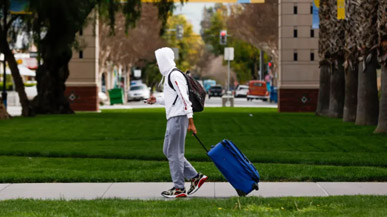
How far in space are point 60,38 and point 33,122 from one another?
78.7ft

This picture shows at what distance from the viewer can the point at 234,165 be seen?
8.87 meters

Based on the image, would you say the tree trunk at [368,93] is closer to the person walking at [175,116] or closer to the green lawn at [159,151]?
the green lawn at [159,151]

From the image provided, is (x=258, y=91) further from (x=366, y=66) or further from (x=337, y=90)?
(x=366, y=66)

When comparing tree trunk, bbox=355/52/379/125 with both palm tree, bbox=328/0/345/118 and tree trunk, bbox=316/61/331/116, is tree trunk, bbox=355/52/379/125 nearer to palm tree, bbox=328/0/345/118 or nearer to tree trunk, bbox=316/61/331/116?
palm tree, bbox=328/0/345/118

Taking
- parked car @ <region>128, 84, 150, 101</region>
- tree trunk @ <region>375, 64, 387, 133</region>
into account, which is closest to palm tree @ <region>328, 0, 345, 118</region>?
tree trunk @ <region>375, 64, 387, 133</region>

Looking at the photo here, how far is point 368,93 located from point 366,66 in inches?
33.6

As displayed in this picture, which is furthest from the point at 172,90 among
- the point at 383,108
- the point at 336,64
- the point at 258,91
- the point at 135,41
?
the point at 258,91

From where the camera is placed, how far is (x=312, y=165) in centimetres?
1346

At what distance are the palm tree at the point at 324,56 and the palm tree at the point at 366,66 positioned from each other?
7.13m

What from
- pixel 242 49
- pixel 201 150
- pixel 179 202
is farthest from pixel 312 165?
pixel 242 49

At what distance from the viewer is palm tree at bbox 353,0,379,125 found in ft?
76.6

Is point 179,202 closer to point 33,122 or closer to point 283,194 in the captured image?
point 283,194

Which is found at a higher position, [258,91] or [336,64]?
[336,64]

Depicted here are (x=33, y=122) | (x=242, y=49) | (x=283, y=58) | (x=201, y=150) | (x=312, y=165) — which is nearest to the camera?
(x=312, y=165)
